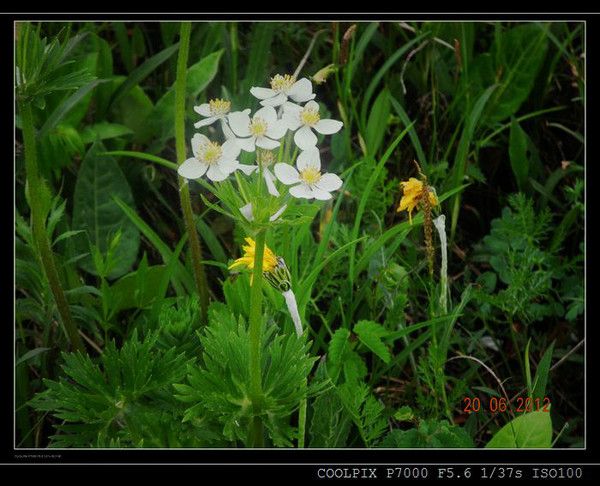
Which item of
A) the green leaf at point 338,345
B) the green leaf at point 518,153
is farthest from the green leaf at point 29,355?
the green leaf at point 518,153

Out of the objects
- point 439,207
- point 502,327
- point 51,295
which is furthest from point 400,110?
point 51,295

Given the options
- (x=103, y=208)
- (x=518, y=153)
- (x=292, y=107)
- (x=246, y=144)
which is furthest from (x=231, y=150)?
(x=518, y=153)

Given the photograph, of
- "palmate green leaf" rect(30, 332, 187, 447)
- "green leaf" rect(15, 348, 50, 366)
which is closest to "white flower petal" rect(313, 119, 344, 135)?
"palmate green leaf" rect(30, 332, 187, 447)

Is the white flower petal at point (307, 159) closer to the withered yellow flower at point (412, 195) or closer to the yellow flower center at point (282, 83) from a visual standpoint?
the yellow flower center at point (282, 83)

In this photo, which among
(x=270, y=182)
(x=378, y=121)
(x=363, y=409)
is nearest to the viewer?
(x=270, y=182)

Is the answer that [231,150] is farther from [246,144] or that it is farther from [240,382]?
[240,382]

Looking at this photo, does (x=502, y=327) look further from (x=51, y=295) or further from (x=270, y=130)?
(x=51, y=295)

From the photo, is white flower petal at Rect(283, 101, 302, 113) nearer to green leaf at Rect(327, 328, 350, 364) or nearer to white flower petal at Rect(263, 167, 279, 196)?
white flower petal at Rect(263, 167, 279, 196)
